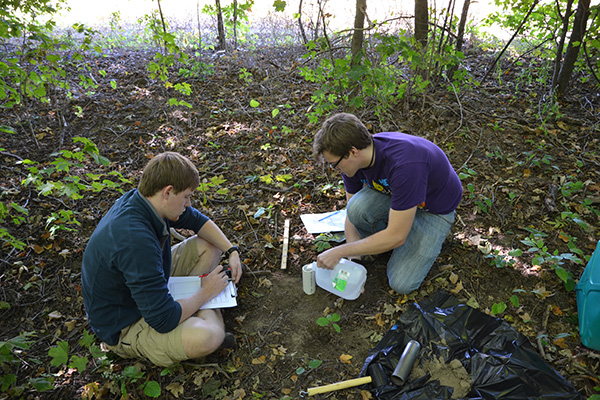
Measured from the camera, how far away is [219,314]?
2393 millimetres

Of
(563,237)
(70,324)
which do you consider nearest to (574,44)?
(563,237)

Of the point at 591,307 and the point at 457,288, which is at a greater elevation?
the point at 591,307

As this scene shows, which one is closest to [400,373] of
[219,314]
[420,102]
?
[219,314]

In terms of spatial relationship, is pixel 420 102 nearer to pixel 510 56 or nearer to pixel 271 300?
pixel 510 56

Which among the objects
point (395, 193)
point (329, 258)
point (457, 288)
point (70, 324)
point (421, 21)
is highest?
point (421, 21)

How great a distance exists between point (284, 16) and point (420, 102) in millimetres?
6777

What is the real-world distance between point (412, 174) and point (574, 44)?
12.0ft

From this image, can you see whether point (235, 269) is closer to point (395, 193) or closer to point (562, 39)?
point (395, 193)

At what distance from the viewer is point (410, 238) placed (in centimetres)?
265

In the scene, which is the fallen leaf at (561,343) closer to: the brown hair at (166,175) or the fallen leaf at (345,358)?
the fallen leaf at (345,358)

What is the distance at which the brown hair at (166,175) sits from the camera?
1954mm

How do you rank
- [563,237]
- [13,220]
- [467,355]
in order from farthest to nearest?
[13,220] < [563,237] < [467,355]

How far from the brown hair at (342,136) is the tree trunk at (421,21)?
296 cm

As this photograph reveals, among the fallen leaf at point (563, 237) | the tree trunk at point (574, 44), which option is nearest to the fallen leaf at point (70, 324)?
the fallen leaf at point (563, 237)
